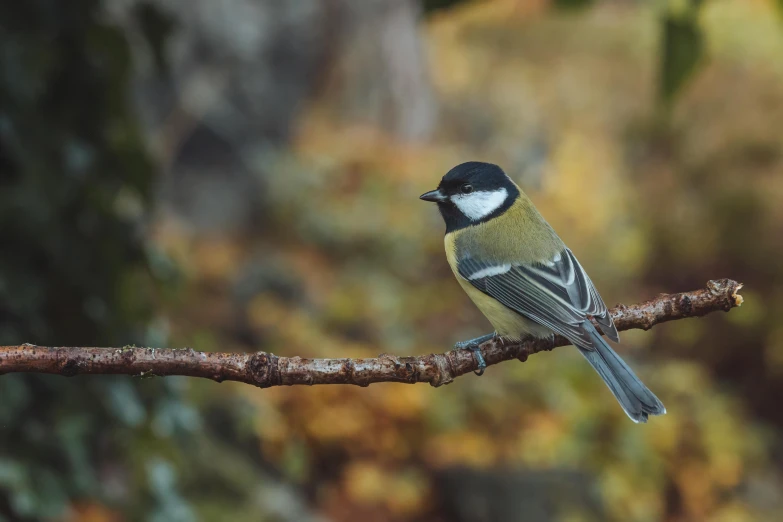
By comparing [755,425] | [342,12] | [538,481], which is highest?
[342,12]

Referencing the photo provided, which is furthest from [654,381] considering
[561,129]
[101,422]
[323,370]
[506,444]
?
[323,370]

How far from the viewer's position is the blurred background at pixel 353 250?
6.83 feet

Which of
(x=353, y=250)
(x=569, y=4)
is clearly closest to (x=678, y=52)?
(x=569, y=4)

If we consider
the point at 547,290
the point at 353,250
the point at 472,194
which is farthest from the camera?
the point at 353,250

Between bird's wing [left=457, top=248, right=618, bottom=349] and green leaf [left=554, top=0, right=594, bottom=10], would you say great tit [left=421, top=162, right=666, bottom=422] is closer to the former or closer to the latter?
bird's wing [left=457, top=248, right=618, bottom=349]

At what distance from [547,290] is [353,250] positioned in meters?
5.18

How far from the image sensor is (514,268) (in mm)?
2199

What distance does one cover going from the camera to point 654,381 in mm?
6551

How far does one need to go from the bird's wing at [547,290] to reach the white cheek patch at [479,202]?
5.8 inches

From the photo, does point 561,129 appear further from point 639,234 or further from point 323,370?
point 323,370

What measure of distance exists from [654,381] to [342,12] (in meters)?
5.10

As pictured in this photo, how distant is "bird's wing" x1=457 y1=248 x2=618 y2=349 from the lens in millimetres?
1939

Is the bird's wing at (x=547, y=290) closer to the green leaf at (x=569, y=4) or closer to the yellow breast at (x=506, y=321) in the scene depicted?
the yellow breast at (x=506, y=321)

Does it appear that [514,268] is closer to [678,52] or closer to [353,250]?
[678,52]
